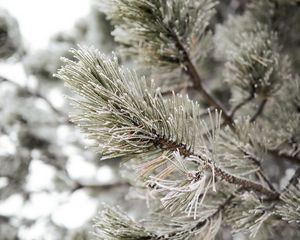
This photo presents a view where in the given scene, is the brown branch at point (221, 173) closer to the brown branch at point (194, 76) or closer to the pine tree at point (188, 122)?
the pine tree at point (188, 122)

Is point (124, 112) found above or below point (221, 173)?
above

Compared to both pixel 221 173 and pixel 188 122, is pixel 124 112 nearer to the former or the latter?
pixel 188 122

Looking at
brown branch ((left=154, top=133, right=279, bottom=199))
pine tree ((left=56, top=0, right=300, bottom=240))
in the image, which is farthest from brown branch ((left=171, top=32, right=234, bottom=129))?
brown branch ((left=154, top=133, right=279, bottom=199))

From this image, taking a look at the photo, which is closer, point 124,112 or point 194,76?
point 124,112

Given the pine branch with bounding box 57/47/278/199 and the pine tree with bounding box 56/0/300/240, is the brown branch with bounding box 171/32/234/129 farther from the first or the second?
the pine branch with bounding box 57/47/278/199

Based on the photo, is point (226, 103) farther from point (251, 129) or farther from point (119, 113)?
point (119, 113)

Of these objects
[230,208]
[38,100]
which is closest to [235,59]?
[230,208]

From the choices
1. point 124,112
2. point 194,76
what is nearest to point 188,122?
point 124,112

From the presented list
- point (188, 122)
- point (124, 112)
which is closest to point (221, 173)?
point (188, 122)

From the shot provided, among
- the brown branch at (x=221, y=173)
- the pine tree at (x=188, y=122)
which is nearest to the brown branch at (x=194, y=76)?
the pine tree at (x=188, y=122)
